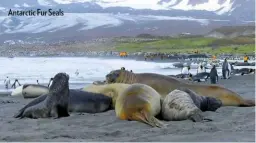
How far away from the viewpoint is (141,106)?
27.5 ft

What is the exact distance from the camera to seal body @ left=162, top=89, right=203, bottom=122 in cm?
848

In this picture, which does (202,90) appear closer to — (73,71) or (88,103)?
(88,103)

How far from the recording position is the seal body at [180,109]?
848 centimetres

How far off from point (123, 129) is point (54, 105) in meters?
2.13

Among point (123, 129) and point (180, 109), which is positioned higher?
point (180, 109)

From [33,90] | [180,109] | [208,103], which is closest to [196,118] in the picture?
[180,109]

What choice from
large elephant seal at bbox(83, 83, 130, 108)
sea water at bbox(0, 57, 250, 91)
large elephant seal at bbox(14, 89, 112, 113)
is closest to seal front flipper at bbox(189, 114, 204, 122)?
large elephant seal at bbox(83, 83, 130, 108)

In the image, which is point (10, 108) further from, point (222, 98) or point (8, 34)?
point (8, 34)

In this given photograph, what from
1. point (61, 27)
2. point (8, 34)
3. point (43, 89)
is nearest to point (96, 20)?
point (61, 27)

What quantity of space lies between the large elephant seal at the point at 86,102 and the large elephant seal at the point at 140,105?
1.10 m

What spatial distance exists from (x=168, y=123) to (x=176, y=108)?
482 millimetres

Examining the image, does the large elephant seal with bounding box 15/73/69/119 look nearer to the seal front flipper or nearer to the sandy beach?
the sandy beach

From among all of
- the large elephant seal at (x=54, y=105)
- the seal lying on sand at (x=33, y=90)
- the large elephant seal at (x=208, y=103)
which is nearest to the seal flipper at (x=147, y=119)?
the large elephant seal at (x=208, y=103)

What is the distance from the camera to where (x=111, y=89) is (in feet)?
34.4
